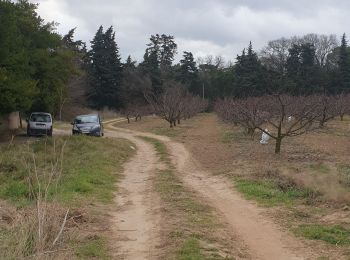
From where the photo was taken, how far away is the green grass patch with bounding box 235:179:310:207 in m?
11.1

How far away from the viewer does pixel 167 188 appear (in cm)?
1302

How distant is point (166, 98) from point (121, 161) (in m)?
28.4

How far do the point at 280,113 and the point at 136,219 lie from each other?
19.0 metres

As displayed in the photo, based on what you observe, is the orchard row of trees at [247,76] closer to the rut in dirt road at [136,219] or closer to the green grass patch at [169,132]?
the green grass patch at [169,132]

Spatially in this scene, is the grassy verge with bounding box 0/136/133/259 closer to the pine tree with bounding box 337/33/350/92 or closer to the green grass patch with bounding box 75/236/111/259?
the green grass patch with bounding box 75/236/111/259

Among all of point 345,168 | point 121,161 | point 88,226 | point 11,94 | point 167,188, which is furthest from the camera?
point 11,94

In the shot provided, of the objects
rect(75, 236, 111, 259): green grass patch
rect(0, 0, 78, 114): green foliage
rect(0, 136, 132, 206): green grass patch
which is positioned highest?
rect(0, 0, 78, 114): green foliage

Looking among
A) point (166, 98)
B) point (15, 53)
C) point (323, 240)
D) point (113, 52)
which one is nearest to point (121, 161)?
point (15, 53)

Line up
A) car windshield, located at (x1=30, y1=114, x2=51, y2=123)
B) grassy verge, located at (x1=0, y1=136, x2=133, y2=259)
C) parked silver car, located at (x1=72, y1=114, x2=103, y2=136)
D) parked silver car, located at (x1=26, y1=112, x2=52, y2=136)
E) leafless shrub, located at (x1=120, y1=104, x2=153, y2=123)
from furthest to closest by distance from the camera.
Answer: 1. leafless shrub, located at (x1=120, y1=104, x2=153, y2=123)
2. car windshield, located at (x1=30, y1=114, x2=51, y2=123)
3. parked silver car, located at (x1=26, y1=112, x2=52, y2=136)
4. parked silver car, located at (x1=72, y1=114, x2=103, y2=136)
5. grassy verge, located at (x1=0, y1=136, x2=133, y2=259)

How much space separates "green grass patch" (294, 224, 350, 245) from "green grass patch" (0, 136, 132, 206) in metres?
3.91

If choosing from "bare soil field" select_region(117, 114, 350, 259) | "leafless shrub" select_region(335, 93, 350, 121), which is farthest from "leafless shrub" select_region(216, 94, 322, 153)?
"leafless shrub" select_region(335, 93, 350, 121)

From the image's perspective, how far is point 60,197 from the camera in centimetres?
1095

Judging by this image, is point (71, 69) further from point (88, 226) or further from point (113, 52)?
point (113, 52)

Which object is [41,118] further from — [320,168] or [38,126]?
[320,168]
